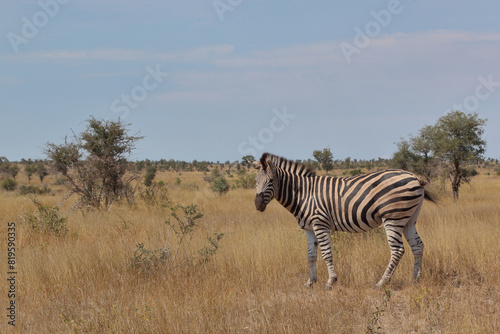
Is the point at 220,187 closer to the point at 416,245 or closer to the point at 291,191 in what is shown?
the point at 291,191

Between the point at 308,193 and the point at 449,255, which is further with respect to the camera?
the point at 449,255

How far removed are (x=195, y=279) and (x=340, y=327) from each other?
286 centimetres

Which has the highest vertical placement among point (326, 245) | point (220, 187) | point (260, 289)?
point (220, 187)

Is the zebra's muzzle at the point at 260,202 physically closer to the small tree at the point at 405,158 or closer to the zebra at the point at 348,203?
the zebra at the point at 348,203

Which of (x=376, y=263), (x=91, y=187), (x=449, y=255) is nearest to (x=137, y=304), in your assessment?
(x=376, y=263)

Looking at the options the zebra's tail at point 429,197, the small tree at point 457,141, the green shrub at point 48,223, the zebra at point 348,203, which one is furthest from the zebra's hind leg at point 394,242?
the small tree at point 457,141

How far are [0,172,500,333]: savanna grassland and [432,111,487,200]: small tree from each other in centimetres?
1192

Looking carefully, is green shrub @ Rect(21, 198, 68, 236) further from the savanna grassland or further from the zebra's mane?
the zebra's mane

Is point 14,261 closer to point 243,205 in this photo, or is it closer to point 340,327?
point 340,327

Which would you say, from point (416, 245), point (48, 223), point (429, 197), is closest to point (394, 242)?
point (416, 245)

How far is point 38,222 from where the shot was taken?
11.4 m

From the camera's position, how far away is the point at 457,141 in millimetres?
20141

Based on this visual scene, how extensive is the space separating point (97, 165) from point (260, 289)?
41.3 ft

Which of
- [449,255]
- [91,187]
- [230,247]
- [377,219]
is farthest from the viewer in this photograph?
[91,187]
